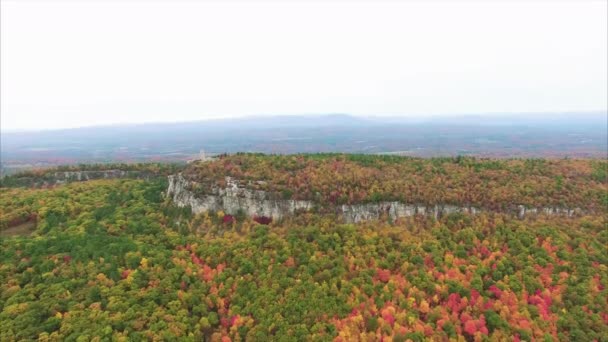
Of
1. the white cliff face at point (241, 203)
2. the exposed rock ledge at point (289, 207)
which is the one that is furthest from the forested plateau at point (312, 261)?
Answer: the white cliff face at point (241, 203)

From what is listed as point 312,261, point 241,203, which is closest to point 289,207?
point 241,203

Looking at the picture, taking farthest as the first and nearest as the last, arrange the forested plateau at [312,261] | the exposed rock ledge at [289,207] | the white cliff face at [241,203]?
the white cliff face at [241,203]
the exposed rock ledge at [289,207]
the forested plateau at [312,261]

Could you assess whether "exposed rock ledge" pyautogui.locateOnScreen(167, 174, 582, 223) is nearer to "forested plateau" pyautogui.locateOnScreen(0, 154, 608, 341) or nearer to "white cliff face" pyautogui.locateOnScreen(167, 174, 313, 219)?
"white cliff face" pyautogui.locateOnScreen(167, 174, 313, 219)

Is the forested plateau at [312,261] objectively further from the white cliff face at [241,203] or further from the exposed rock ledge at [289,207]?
the white cliff face at [241,203]

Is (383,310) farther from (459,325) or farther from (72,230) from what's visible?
(72,230)

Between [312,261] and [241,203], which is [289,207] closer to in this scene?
[241,203]

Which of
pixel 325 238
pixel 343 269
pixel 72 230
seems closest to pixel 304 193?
pixel 325 238
